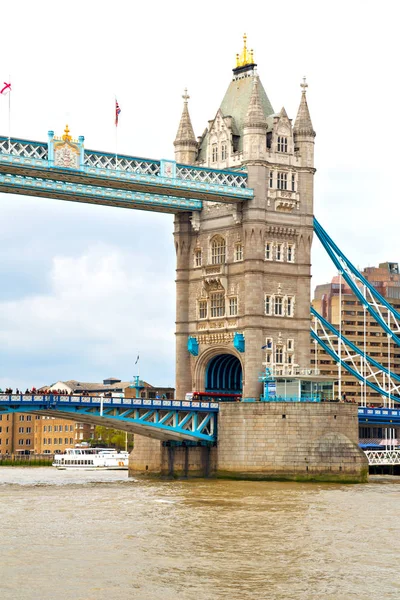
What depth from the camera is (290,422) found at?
3789 inches

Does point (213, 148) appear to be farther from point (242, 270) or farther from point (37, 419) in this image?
point (37, 419)

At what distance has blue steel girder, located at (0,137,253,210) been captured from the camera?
91125mm

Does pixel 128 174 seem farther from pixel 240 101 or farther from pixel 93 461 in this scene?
pixel 93 461

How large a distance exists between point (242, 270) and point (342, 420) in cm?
1487

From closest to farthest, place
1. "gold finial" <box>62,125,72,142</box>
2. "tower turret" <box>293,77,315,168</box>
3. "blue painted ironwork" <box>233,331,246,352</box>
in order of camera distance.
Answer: "gold finial" <box>62,125,72,142</box> → "blue painted ironwork" <box>233,331,246,352</box> → "tower turret" <box>293,77,315,168</box>

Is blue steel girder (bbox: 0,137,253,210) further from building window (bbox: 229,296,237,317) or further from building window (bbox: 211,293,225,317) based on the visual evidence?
building window (bbox: 211,293,225,317)

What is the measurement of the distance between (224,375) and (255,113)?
904 inches

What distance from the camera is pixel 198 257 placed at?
10825 centimetres

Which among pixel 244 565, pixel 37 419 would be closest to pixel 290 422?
pixel 244 565

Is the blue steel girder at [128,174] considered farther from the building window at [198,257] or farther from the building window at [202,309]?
the building window at [202,309]

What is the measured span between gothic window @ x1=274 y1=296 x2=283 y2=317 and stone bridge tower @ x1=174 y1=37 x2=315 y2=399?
8 centimetres

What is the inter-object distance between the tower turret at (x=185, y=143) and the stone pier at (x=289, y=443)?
77.4 feet

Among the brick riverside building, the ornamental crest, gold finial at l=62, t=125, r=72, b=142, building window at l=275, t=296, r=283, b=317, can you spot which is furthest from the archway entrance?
the brick riverside building

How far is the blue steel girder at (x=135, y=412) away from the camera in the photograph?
302 feet
